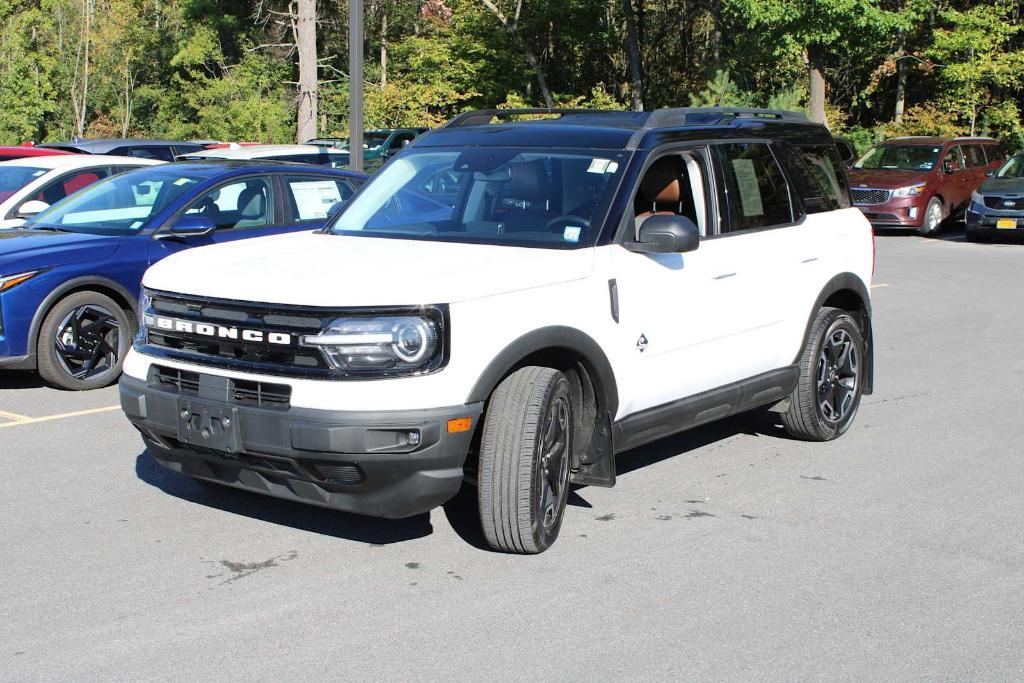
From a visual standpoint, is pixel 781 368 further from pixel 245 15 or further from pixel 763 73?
pixel 245 15

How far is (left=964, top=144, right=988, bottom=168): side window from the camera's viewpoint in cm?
2406

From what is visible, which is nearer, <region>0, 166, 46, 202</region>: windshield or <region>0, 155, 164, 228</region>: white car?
<region>0, 155, 164, 228</region>: white car

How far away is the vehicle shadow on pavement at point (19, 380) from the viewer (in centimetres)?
895

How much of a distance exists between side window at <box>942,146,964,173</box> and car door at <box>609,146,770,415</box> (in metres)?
18.5

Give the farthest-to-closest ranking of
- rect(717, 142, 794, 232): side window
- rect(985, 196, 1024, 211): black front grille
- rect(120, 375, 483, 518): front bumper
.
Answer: rect(985, 196, 1024, 211): black front grille
rect(717, 142, 794, 232): side window
rect(120, 375, 483, 518): front bumper

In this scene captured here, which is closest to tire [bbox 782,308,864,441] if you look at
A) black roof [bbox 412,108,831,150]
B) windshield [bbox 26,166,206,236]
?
black roof [bbox 412,108,831,150]

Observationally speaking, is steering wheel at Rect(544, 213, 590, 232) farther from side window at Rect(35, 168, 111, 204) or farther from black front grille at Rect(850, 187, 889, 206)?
black front grille at Rect(850, 187, 889, 206)

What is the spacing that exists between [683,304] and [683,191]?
2.24 ft

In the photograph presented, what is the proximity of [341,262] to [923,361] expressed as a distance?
6.51 m

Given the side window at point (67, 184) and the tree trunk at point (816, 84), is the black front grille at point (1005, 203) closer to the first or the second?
the tree trunk at point (816, 84)

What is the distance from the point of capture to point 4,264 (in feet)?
27.1

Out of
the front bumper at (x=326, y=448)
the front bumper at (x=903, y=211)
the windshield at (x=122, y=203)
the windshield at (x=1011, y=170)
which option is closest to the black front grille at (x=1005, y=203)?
the windshield at (x=1011, y=170)

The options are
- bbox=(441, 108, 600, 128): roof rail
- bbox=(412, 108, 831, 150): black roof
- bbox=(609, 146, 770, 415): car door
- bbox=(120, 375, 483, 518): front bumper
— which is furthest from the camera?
bbox=(441, 108, 600, 128): roof rail

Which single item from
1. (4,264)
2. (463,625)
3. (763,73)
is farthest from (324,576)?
(763,73)
